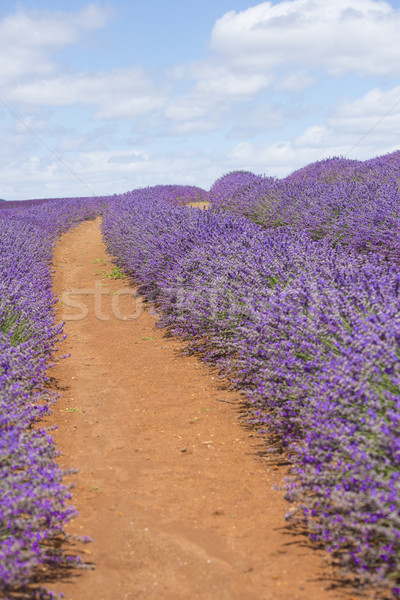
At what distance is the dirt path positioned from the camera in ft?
8.89

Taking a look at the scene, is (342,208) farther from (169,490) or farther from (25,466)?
(25,466)

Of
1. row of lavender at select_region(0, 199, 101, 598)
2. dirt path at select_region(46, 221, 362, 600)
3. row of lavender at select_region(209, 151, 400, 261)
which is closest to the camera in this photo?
row of lavender at select_region(0, 199, 101, 598)

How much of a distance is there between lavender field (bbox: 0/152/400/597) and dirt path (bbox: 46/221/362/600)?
0.21 metres

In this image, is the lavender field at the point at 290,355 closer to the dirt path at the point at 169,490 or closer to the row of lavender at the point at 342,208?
the row of lavender at the point at 342,208

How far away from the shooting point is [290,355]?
4223 mm

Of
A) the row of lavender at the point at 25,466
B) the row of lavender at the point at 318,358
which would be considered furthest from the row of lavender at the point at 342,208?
the row of lavender at the point at 25,466

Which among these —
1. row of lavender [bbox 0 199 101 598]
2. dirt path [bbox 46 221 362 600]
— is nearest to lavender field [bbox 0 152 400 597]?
row of lavender [bbox 0 199 101 598]

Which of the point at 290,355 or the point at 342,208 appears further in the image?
the point at 342,208

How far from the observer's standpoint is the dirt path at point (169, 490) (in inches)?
107

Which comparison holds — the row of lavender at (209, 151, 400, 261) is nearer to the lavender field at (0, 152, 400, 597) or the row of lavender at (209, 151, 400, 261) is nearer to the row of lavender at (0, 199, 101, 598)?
the lavender field at (0, 152, 400, 597)

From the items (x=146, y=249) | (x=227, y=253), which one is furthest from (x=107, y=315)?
(x=227, y=253)

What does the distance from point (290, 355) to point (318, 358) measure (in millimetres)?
395

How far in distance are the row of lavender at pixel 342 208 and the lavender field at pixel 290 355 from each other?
0.05m

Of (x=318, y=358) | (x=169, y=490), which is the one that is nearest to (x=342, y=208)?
(x=318, y=358)
